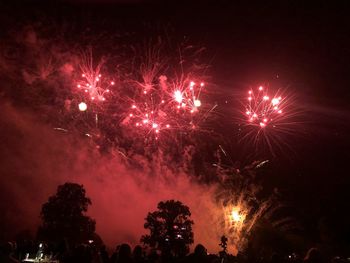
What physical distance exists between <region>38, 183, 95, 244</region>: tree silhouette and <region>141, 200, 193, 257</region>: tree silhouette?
6197 millimetres

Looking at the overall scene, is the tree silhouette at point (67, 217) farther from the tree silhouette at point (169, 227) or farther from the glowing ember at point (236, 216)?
the glowing ember at point (236, 216)

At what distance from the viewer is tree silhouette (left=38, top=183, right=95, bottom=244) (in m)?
24.0

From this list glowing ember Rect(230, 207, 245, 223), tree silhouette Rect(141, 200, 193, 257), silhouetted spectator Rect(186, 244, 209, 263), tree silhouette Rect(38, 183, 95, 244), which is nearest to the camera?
silhouetted spectator Rect(186, 244, 209, 263)

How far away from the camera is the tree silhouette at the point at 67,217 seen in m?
24.0

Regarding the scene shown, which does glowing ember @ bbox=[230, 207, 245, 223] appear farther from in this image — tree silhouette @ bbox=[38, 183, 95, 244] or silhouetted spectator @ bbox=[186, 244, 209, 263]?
silhouetted spectator @ bbox=[186, 244, 209, 263]

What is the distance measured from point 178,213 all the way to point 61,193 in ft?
26.5

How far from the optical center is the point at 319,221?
23.1 m

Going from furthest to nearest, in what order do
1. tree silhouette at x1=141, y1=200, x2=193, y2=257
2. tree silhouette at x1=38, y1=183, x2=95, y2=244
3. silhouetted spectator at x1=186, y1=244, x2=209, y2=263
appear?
tree silhouette at x1=38, y1=183, x2=95, y2=244, tree silhouette at x1=141, y1=200, x2=193, y2=257, silhouetted spectator at x1=186, y1=244, x2=209, y2=263

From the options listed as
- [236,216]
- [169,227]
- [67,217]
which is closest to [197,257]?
[169,227]

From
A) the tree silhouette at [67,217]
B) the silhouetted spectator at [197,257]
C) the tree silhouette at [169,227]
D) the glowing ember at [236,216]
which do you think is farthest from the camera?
the tree silhouette at [67,217]

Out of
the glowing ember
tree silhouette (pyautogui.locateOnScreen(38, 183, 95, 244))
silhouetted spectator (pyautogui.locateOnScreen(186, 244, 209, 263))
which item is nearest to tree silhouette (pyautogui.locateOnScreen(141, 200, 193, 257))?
the glowing ember

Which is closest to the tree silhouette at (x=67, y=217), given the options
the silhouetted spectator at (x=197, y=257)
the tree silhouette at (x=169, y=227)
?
the tree silhouette at (x=169, y=227)

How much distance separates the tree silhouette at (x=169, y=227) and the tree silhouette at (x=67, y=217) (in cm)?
620

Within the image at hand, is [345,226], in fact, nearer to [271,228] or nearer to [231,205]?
[271,228]
